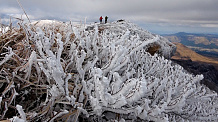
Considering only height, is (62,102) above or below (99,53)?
below

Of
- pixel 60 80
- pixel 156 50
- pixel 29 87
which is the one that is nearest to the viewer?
pixel 60 80

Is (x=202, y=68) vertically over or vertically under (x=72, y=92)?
under

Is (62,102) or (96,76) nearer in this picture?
(96,76)

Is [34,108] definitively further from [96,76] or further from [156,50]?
[156,50]

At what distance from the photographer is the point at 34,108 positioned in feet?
5.33

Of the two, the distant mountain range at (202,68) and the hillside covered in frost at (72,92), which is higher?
the hillside covered in frost at (72,92)

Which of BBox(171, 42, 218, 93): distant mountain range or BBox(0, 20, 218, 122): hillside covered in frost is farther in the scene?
BBox(171, 42, 218, 93): distant mountain range

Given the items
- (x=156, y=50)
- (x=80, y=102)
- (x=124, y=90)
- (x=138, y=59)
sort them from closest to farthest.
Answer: (x=124, y=90) < (x=80, y=102) < (x=138, y=59) < (x=156, y=50)

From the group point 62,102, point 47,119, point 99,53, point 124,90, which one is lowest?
point 47,119

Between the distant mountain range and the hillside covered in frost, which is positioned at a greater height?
the hillside covered in frost

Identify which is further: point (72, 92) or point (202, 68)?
point (202, 68)

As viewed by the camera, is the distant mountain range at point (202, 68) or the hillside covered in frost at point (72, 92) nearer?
the hillside covered in frost at point (72, 92)

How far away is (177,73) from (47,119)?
2.22m

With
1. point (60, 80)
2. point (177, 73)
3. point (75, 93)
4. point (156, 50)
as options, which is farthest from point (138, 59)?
point (156, 50)
